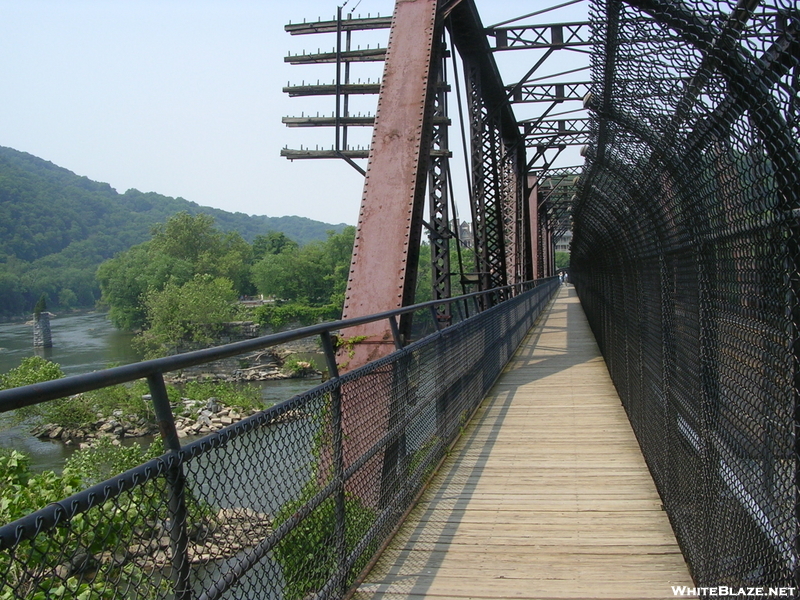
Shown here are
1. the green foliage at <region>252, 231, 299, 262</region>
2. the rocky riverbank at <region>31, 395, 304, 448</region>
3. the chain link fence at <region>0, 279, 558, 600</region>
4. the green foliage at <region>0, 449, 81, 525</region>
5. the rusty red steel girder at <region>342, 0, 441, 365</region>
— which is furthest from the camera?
the green foliage at <region>252, 231, 299, 262</region>

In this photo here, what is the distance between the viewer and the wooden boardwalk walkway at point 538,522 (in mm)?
3717

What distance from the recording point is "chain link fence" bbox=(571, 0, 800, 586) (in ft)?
6.86

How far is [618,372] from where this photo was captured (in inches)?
332

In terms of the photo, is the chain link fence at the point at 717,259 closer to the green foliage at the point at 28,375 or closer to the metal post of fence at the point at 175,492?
the metal post of fence at the point at 175,492

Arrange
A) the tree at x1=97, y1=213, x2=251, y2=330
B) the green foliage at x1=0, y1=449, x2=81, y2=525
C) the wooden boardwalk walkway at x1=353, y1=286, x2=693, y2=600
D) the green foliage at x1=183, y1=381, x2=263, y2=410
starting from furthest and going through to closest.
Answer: the tree at x1=97, y1=213, x2=251, y2=330
the green foliage at x1=183, y1=381, x2=263, y2=410
the green foliage at x1=0, y1=449, x2=81, y2=525
the wooden boardwalk walkway at x1=353, y1=286, x2=693, y2=600

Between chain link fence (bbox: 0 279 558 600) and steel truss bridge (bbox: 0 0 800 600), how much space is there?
1 cm

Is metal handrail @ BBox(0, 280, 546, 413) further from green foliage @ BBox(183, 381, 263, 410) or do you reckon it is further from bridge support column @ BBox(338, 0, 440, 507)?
green foliage @ BBox(183, 381, 263, 410)

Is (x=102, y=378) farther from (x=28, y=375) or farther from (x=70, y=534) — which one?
(x=28, y=375)

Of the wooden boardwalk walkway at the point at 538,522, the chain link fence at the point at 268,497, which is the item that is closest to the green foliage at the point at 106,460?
the chain link fence at the point at 268,497

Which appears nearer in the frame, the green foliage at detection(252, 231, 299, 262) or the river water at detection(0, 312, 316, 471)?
the river water at detection(0, 312, 316, 471)

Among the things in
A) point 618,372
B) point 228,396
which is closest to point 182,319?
point 228,396

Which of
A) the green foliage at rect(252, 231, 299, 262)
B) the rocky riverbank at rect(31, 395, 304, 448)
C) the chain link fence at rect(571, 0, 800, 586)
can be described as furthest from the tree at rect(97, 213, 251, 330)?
the chain link fence at rect(571, 0, 800, 586)

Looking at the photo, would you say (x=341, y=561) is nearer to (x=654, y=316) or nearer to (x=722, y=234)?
(x=722, y=234)

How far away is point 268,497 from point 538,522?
1.91 metres
